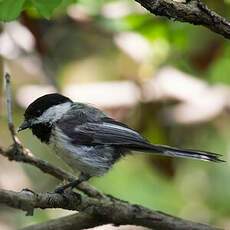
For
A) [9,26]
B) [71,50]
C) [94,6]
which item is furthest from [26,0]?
[71,50]

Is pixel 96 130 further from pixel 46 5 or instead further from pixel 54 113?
pixel 46 5

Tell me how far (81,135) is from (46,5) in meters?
1.10

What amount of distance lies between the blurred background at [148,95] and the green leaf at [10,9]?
205cm

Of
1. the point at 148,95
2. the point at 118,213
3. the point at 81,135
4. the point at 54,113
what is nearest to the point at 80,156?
the point at 81,135

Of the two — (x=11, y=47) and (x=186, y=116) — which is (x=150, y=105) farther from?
(x=11, y=47)

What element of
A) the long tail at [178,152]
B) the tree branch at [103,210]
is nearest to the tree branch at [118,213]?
the tree branch at [103,210]

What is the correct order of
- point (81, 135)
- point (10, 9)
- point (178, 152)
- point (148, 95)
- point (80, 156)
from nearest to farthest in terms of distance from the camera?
1. point (10, 9)
2. point (178, 152)
3. point (80, 156)
4. point (81, 135)
5. point (148, 95)

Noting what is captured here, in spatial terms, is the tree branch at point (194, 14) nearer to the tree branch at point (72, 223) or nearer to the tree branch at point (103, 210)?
the tree branch at point (103, 210)

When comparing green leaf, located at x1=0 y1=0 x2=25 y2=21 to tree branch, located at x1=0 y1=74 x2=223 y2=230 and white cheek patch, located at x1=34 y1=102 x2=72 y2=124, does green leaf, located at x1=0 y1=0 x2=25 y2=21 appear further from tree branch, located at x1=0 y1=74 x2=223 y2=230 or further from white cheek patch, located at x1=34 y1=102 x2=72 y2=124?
white cheek patch, located at x1=34 y1=102 x2=72 y2=124

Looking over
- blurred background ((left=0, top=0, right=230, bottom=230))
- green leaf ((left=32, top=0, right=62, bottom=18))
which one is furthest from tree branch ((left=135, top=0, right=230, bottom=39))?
blurred background ((left=0, top=0, right=230, bottom=230))

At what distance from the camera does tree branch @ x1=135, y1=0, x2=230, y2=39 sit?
232cm

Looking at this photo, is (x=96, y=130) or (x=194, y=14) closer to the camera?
(x=194, y=14)

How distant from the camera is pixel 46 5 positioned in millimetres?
2713

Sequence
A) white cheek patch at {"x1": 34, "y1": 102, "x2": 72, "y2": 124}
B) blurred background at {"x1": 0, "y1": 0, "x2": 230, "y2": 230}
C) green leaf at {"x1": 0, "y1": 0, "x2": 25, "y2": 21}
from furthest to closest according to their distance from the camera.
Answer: blurred background at {"x1": 0, "y1": 0, "x2": 230, "y2": 230}
white cheek patch at {"x1": 34, "y1": 102, "x2": 72, "y2": 124}
green leaf at {"x1": 0, "y1": 0, "x2": 25, "y2": 21}
